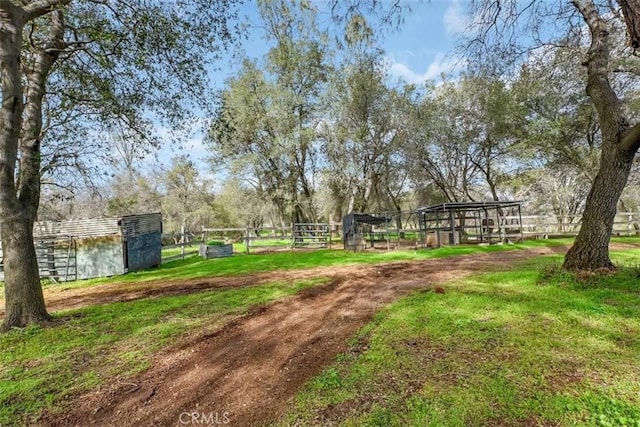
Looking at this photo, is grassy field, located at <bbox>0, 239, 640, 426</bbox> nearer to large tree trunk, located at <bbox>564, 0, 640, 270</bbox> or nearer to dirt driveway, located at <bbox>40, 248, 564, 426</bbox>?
dirt driveway, located at <bbox>40, 248, 564, 426</bbox>

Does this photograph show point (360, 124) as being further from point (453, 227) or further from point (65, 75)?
point (65, 75)

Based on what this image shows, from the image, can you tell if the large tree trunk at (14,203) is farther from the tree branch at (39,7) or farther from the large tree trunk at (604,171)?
the large tree trunk at (604,171)

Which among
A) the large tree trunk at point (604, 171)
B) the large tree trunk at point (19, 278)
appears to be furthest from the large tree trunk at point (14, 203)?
the large tree trunk at point (604, 171)

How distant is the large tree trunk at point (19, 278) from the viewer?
14.2ft

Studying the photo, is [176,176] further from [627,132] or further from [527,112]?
[627,132]

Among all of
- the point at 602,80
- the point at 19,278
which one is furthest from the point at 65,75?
the point at 602,80

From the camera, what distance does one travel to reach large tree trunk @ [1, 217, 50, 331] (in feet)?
14.2

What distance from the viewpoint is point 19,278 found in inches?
173

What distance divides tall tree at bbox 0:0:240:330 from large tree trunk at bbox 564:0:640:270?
7048mm

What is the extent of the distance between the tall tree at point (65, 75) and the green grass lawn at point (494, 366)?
4755 mm

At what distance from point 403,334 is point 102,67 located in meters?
7.58

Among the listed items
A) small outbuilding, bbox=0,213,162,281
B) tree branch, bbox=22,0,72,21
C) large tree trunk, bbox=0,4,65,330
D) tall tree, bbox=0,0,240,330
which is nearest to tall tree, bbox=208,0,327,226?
small outbuilding, bbox=0,213,162,281

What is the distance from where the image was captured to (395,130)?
19375 mm

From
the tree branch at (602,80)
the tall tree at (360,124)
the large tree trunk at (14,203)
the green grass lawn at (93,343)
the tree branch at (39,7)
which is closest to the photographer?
the green grass lawn at (93,343)
